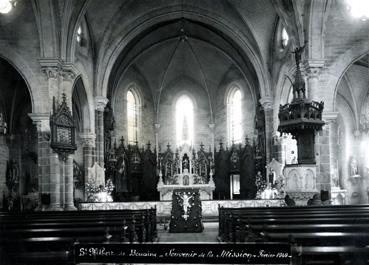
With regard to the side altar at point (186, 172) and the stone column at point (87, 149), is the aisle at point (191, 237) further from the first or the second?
the stone column at point (87, 149)

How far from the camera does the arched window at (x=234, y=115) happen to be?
1374 inches

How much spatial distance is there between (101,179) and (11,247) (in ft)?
66.6

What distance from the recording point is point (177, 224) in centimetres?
1620

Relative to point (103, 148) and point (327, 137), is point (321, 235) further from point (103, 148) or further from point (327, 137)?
point (103, 148)

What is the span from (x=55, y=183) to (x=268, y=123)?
48.9 feet

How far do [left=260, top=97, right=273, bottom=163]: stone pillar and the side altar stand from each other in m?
3.92

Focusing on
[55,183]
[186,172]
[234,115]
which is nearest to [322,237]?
[55,183]

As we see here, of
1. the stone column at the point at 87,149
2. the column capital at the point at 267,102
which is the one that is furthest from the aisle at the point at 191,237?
the column capital at the point at 267,102

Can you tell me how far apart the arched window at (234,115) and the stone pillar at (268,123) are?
19.8 ft

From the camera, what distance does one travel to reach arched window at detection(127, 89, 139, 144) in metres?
34.7

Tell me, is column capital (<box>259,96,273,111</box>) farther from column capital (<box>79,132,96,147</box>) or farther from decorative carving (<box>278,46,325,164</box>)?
decorative carving (<box>278,46,325,164</box>)

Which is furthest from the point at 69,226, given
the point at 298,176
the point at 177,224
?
the point at 298,176

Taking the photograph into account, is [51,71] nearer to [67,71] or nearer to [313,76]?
[67,71]

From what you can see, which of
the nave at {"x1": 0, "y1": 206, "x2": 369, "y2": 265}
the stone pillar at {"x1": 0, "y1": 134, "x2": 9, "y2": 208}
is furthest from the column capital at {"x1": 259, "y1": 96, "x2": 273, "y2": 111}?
the nave at {"x1": 0, "y1": 206, "x2": 369, "y2": 265}
